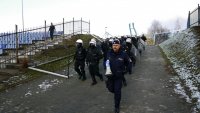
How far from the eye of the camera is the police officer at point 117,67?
9023 mm

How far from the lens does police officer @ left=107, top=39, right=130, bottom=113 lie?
29.6 feet

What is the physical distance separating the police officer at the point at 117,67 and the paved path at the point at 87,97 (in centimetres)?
63

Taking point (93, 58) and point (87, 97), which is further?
point (93, 58)

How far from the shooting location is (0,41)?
1702 centimetres

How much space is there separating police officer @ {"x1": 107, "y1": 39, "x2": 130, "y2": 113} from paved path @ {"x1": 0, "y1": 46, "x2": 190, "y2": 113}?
25.0 inches

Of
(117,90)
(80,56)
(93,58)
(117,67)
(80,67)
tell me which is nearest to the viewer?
(117,90)

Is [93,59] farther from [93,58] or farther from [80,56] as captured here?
[80,56]

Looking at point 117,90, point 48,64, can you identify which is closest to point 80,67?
point 48,64

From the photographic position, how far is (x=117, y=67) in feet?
29.8

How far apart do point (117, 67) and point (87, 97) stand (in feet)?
8.56

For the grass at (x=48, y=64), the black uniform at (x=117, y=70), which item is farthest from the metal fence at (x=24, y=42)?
the black uniform at (x=117, y=70)

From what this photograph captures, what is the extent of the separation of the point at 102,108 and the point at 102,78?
15.2ft

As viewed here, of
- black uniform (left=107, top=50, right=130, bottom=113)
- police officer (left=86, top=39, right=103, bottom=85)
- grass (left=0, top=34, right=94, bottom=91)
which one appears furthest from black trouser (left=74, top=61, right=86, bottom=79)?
black uniform (left=107, top=50, right=130, bottom=113)

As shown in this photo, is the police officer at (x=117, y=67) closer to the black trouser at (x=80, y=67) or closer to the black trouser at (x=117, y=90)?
the black trouser at (x=117, y=90)
